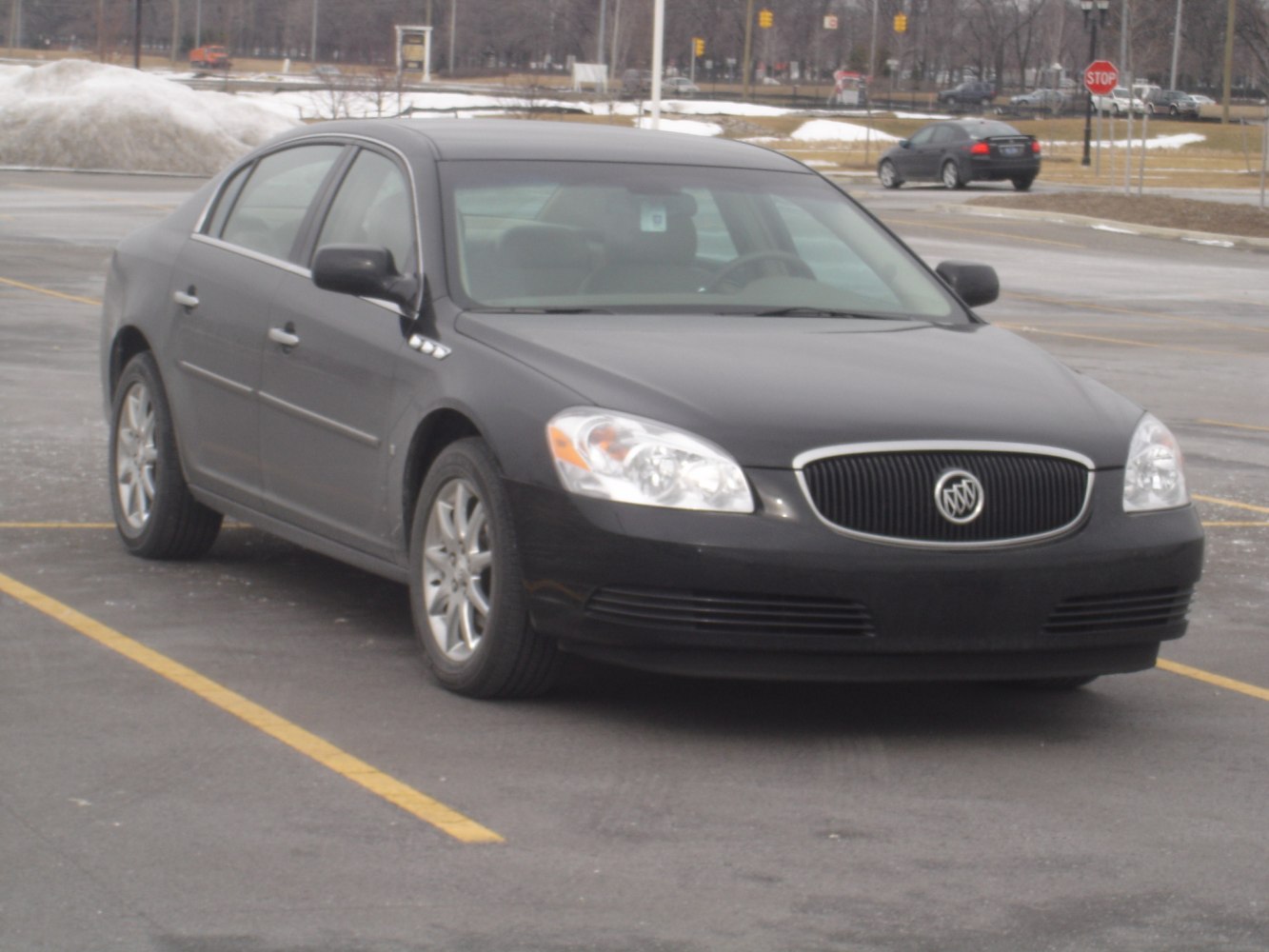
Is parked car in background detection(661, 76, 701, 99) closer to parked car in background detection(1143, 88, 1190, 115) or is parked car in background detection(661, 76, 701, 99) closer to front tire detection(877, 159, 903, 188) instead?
parked car in background detection(1143, 88, 1190, 115)

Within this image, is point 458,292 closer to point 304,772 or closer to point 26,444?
point 304,772

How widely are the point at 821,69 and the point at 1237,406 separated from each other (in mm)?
142386

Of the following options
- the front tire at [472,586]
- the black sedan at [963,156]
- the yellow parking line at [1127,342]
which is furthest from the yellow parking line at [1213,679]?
the black sedan at [963,156]

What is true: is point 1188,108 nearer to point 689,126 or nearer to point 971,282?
point 689,126

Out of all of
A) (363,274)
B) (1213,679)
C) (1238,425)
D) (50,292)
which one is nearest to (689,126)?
(50,292)

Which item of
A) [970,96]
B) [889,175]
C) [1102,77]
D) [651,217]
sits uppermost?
[1102,77]

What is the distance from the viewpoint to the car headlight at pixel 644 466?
5480mm

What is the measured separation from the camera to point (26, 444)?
415 inches

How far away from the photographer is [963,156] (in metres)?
47.2

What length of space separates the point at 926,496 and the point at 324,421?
2.05 m

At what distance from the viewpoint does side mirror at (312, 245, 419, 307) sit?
21.0 feet

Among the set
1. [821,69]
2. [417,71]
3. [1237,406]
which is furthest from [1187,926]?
[821,69]

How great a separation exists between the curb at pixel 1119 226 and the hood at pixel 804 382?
27.7m

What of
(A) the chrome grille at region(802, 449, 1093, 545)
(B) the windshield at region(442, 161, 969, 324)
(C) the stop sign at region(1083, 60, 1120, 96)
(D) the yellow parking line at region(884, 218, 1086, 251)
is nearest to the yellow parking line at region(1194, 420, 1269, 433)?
(B) the windshield at region(442, 161, 969, 324)
